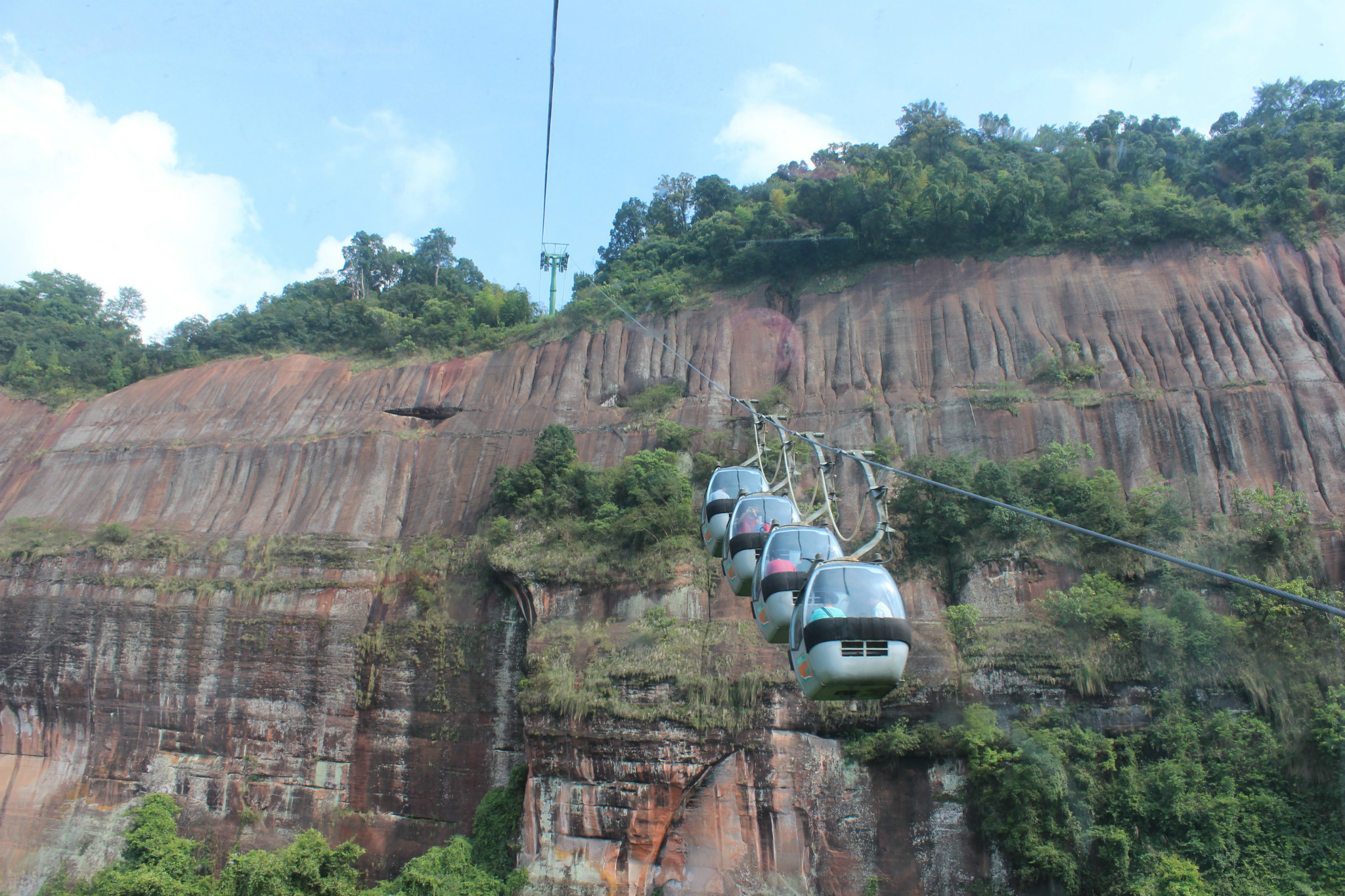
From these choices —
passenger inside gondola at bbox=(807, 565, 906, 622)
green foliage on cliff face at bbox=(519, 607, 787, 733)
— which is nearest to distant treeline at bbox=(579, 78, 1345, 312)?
green foliage on cliff face at bbox=(519, 607, 787, 733)

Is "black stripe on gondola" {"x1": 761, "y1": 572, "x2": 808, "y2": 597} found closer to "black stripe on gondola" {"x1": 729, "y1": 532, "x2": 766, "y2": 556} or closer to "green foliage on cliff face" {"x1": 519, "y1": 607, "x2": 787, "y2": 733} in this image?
"black stripe on gondola" {"x1": 729, "y1": 532, "x2": 766, "y2": 556}

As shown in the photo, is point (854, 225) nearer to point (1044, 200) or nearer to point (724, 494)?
point (1044, 200)

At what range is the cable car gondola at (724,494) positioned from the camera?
11039mm

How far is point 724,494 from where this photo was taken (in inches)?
442

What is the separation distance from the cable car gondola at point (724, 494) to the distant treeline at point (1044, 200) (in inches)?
671

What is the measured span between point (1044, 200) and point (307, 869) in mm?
25605

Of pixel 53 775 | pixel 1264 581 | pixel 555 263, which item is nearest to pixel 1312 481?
pixel 1264 581

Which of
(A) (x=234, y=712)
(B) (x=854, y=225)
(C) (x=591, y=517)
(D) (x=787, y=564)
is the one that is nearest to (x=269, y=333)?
(A) (x=234, y=712)

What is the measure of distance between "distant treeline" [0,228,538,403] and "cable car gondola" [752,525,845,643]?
2321 centimetres

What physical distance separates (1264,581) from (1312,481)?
155 inches

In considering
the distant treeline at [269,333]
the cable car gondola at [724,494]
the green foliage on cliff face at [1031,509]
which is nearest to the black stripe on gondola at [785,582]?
Result: the cable car gondola at [724,494]

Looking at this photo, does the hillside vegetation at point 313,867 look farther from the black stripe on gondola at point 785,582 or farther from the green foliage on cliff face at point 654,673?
the black stripe on gondola at point 785,582

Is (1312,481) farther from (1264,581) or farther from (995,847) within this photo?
(995,847)

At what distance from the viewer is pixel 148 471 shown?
28.5m
